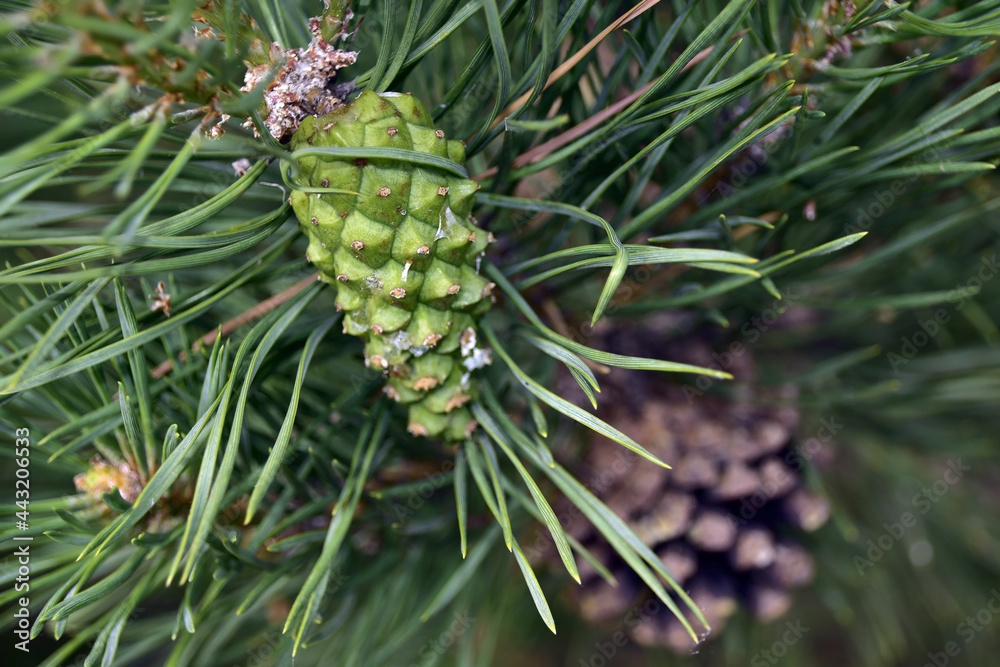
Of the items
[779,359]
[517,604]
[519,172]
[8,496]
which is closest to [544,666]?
[517,604]

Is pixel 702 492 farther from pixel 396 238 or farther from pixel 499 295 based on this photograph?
pixel 396 238

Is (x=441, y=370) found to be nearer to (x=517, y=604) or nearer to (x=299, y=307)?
(x=299, y=307)

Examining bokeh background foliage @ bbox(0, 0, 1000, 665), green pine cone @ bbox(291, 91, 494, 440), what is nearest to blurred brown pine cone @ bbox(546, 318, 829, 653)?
bokeh background foliage @ bbox(0, 0, 1000, 665)

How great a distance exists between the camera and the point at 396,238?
436 millimetres

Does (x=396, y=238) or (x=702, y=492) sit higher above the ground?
(x=396, y=238)

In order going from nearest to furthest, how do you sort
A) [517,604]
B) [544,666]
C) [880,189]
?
[880,189], [517,604], [544,666]

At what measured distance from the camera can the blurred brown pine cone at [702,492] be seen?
728mm

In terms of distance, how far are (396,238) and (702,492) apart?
47 centimetres

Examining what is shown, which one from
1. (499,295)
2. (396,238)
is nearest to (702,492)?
(499,295)

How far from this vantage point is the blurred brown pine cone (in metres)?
0.73

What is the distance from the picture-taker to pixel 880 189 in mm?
681

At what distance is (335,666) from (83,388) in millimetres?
391

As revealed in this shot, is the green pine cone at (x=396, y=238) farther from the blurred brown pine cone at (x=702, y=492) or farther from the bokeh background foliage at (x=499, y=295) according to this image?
the blurred brown pine cone at (x=702, y=492)

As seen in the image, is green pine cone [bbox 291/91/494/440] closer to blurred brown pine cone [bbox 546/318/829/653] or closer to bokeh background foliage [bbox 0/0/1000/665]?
bokeh background foliage [bbox 0/0/1000/665]
